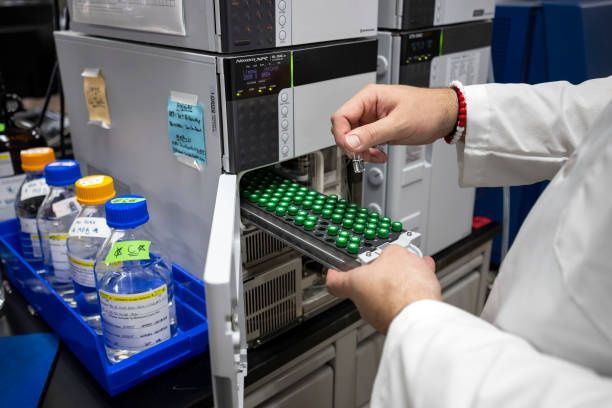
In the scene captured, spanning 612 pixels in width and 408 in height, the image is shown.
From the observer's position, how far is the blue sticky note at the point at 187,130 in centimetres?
75

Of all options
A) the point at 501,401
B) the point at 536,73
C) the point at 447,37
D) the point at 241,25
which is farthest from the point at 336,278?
the point at 536,73

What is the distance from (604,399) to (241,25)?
586 mm

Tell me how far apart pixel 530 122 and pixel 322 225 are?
0.39 meters

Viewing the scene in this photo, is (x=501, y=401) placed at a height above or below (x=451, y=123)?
below

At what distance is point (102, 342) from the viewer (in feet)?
2.57

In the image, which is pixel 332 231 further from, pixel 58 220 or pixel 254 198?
pixel 58 220

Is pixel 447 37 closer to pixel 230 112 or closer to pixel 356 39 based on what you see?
pixel 356 39

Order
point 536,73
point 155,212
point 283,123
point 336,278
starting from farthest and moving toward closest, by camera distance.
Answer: point 536,73 < point 155,212 < point 283,123 < point 336,278

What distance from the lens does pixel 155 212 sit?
938 mm


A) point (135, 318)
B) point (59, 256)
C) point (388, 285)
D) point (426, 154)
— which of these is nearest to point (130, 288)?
point (135, 318)

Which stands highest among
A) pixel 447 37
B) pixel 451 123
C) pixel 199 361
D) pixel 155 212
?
pixel 447 37

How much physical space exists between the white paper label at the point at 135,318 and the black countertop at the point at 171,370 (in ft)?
0.23

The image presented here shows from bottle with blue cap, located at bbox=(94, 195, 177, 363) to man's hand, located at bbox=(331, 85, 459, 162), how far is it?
0.33 metres

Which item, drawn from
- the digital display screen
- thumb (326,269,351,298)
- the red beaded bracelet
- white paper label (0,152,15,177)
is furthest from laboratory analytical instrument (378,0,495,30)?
white paper label (0,152,15,177)
